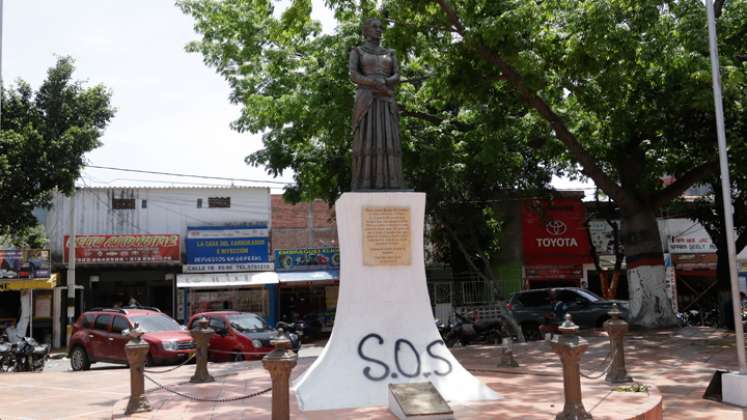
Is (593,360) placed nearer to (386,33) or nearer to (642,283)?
→ (642,283)

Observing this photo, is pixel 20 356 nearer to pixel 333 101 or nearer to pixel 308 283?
pixel 333 101

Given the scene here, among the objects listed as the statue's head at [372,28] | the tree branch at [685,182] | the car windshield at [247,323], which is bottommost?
the car windshield at [247,323]

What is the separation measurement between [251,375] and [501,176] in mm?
12320

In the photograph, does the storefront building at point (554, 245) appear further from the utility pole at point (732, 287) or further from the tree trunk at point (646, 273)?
the utility pole at point (732, 287)

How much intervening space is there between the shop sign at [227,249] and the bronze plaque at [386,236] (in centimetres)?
1831

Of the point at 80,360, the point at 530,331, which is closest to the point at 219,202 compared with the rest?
the point at 80,360

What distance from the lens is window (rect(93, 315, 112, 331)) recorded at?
1683 cm

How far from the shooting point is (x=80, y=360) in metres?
17.0

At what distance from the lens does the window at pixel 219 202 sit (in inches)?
1076

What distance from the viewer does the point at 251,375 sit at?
11.9 metres

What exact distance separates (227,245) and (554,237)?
41.9 ft

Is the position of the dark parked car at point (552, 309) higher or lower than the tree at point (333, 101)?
lower

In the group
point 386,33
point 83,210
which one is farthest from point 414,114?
point 83,210

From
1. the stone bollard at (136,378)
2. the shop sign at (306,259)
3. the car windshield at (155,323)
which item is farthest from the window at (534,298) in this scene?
the stone bollard at (136,378)
